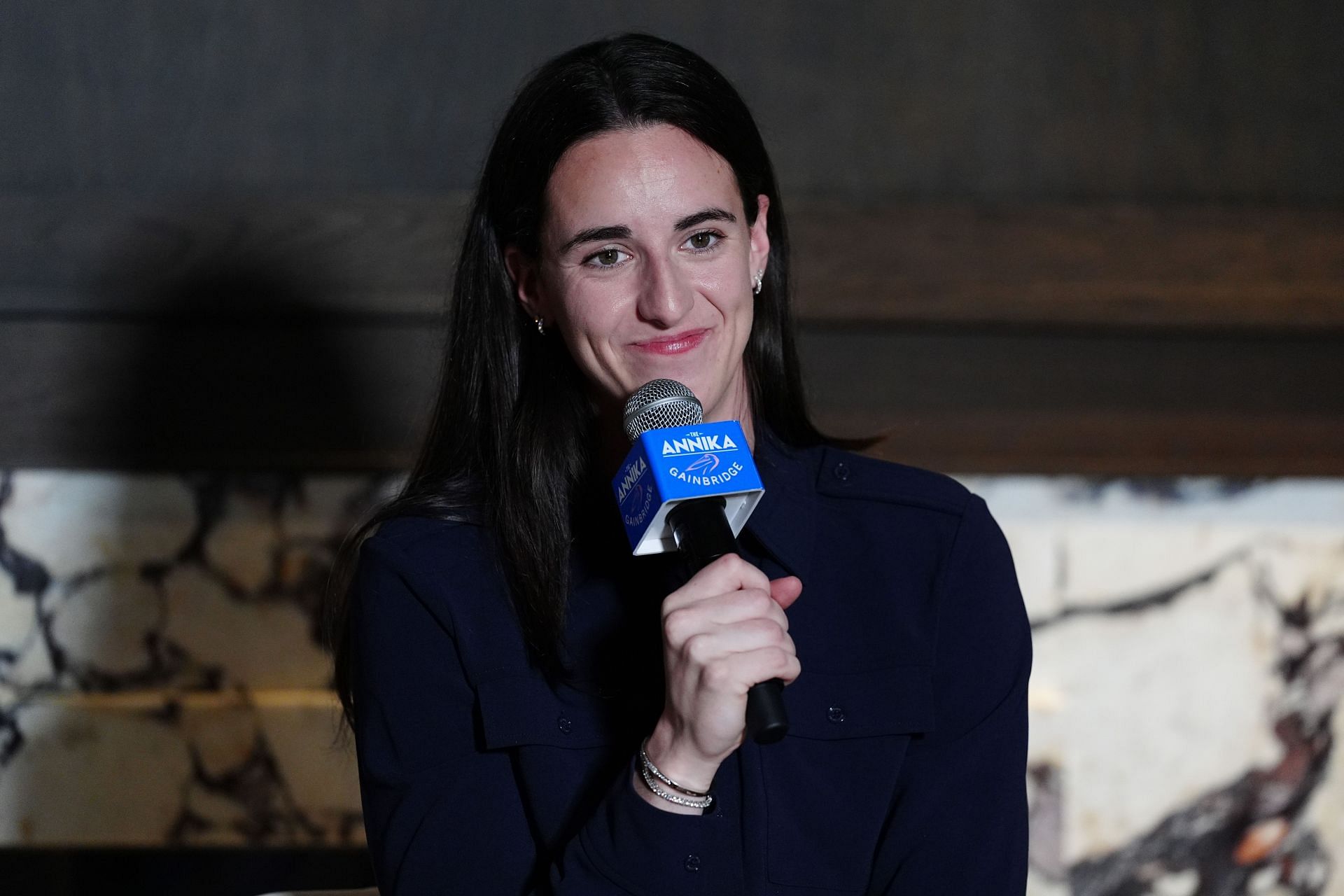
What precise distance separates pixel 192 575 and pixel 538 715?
3.66 ft

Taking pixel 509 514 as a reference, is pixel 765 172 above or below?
above

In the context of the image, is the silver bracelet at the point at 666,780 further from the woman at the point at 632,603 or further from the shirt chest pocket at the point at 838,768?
the shirt chest pocket at the point at 838,768

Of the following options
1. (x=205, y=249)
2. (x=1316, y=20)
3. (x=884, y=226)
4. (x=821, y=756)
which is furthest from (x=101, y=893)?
(x=1316, y=20)

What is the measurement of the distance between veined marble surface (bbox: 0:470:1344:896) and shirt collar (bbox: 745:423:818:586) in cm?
78

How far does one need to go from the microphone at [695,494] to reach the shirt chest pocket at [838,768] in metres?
0.29

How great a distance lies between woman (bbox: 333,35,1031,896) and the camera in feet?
4.29

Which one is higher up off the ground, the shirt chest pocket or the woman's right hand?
the woman's right hand

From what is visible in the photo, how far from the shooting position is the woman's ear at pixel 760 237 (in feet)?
4.85

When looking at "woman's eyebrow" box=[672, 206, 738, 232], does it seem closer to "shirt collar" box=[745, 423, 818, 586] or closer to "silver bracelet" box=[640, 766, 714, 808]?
"shirt collar" box=[745, 423, 818, 586]

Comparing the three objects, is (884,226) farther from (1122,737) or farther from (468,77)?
(1122,737)

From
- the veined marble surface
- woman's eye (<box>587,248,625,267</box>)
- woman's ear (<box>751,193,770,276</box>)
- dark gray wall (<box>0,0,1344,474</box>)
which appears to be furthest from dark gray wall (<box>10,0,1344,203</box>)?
woman's eye (<box>587,248,625,267</box>)

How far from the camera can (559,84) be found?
4.58 ft

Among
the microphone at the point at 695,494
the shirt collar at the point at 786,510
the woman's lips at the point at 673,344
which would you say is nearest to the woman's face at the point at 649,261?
the woman's lips at the point at 673,344

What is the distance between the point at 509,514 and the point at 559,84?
17.3 inches
